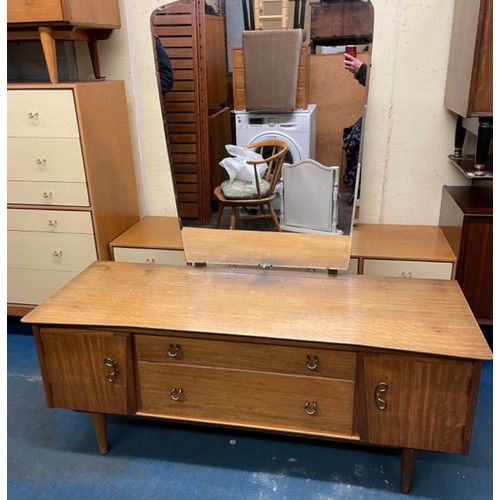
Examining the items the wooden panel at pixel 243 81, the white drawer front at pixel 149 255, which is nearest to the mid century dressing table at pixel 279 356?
the white drawer front at pixel 149 255

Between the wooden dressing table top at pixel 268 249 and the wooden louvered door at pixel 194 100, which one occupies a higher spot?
the wooden louvered door at pixel 194 100

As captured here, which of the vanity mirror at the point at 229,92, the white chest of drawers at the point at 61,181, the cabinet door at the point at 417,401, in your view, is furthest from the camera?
the white chest of drawers at the point at 61,181

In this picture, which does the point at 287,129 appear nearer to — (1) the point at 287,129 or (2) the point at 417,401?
(1) the point at 287,129

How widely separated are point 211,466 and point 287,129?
122 cm

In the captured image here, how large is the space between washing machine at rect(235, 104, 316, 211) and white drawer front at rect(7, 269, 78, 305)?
1.05 meters

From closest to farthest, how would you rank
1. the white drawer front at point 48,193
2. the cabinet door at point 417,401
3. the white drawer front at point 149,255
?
1. the cabinet door at point 417,401
2. the white drawer front at point 48,193
3. the white drawer front at point 149,255

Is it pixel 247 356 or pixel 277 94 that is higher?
pixel 277 94

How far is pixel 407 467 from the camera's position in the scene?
1.47m

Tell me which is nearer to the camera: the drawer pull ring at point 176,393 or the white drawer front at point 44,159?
the drawer pull ring at point 176,393

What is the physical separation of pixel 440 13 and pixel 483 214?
83cm

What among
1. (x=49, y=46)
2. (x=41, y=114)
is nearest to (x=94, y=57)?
(x=49, y=46)

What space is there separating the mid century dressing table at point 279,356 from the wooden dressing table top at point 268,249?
0.31 feet

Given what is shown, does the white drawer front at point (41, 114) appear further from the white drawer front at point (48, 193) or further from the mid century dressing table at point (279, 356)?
the mid century dressing table at point (279, 356)

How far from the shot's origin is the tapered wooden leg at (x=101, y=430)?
5.36 feet
